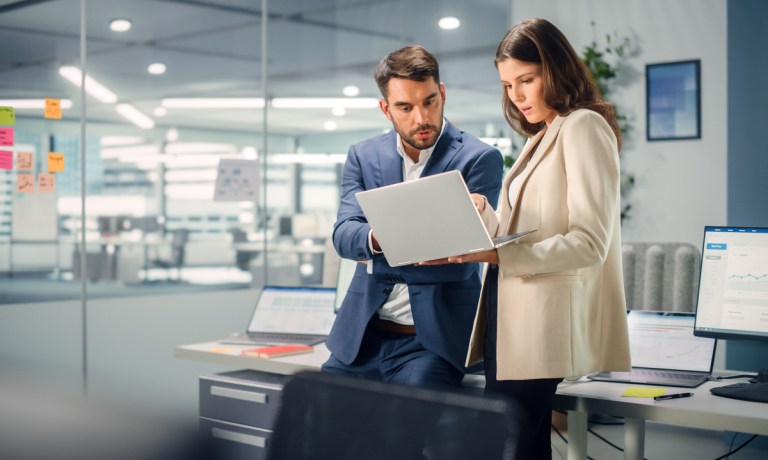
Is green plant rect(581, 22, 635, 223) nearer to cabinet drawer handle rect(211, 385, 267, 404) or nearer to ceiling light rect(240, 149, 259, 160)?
ceiling light rect(240, 149, 259, 160)

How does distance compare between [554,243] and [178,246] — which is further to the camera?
[178,246]

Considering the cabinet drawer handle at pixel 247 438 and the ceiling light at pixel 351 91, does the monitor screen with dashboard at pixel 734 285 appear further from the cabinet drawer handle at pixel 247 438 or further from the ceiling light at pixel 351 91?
Answer: the ceiling light at pixel 351 91

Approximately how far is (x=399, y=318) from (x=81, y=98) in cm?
270

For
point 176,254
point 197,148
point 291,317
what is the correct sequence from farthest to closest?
point 197,148 < point 176,254 < point 291,317

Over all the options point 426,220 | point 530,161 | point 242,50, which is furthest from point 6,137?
point 530,161

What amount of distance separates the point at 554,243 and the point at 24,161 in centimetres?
313

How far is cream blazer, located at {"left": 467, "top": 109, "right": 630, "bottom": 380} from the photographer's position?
174 cm

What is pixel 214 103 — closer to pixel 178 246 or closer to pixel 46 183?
pixel 178 246

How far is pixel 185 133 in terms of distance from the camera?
4660 mm

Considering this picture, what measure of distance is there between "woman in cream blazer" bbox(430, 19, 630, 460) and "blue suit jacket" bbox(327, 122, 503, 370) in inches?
8.4

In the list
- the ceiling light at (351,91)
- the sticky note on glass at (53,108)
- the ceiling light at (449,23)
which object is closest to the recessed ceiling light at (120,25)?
the sticky note on glass at (53,108)

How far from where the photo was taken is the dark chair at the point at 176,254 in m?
4.55

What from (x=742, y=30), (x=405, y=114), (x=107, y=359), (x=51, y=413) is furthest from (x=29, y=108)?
(x=51, y=413)

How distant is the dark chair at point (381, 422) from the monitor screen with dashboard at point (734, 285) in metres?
1.60
